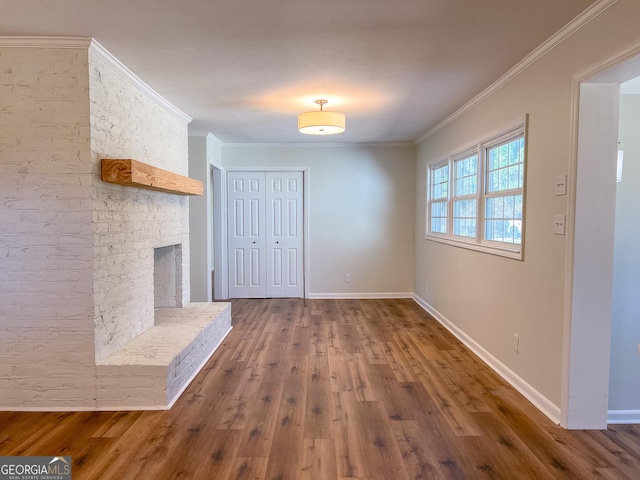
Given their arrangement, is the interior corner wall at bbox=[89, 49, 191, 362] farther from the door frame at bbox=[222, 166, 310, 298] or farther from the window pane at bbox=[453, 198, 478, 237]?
the window pane at bbox=[453, 198, 478, 237]

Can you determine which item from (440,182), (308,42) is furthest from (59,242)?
(440,182)

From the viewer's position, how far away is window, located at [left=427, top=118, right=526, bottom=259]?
3178mm

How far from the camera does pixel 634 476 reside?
200cm

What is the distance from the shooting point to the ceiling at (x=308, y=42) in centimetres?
213

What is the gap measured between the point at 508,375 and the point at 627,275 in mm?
1115

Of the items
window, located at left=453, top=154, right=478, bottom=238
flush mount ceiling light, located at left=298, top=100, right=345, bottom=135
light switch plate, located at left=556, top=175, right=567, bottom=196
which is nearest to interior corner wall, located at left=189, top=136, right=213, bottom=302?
flush mount ceiling light, located at left=298, top=100, right=345, bottom=135

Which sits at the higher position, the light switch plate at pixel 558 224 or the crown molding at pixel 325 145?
the crown molding at pixel 325 145

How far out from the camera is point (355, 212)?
20.3ft

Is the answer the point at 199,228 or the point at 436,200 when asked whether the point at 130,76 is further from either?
the point at 436,200

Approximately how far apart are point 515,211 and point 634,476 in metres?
1.87

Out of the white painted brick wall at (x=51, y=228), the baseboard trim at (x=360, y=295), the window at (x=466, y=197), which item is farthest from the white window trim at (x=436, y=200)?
the white painted brick wall at (x=51, y=228)

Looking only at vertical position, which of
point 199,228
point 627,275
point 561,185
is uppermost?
point 561,185

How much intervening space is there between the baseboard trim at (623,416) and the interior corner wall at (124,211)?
337cm

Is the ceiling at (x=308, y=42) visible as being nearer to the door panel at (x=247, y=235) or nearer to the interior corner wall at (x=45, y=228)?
the interior corner wall at (x=45, y=228)
